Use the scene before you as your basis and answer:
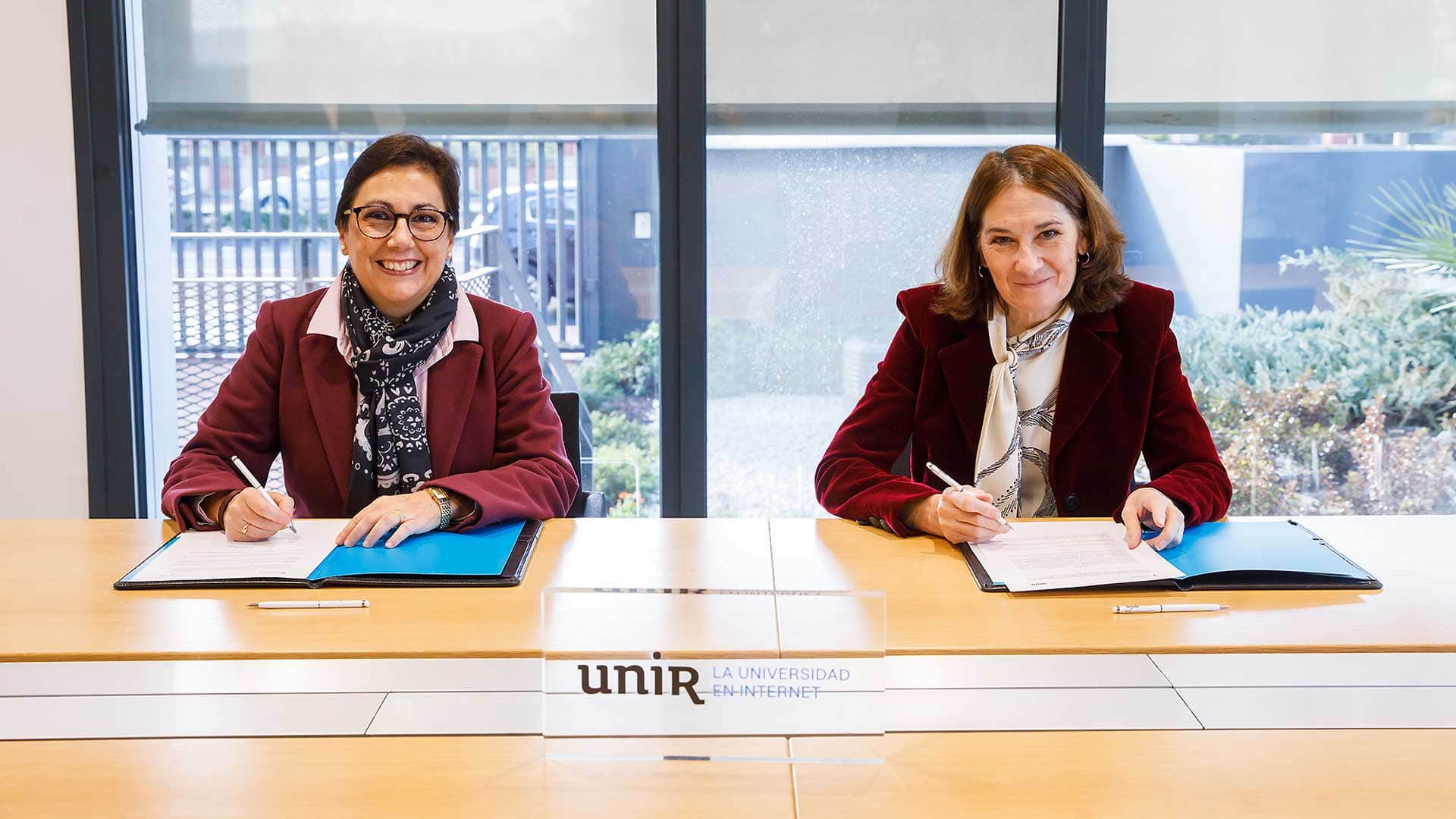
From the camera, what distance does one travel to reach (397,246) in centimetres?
206

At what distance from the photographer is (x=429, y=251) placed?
210 centimetres

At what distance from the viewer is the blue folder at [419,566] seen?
1.53 meters

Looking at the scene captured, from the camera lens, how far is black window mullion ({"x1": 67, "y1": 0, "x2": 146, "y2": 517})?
10.4 feet

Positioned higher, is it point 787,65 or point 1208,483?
point 787,65

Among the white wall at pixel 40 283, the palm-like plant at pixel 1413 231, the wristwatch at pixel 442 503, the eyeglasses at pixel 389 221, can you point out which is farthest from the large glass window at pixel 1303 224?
the white wall at pixel 40 283

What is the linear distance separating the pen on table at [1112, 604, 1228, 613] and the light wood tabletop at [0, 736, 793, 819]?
0.52 metres

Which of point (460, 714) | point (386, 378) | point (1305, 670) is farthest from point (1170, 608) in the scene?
point (386, 378)

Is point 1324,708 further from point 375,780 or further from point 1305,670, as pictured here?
point 375,780

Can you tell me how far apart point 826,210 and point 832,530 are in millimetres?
1643

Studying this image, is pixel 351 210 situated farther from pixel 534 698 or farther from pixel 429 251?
pixel 534 698

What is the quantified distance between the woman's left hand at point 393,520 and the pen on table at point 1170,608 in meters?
0.95

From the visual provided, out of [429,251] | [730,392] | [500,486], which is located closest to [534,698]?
[500,486]

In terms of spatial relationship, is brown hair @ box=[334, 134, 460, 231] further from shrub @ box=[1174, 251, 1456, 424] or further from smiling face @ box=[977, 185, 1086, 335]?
shrub @ box=[1174, 251, 1456, 424]

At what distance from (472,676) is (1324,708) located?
0.87 m
